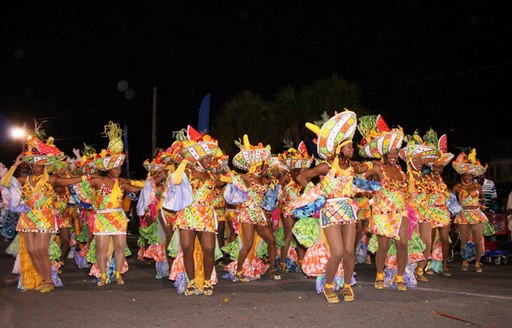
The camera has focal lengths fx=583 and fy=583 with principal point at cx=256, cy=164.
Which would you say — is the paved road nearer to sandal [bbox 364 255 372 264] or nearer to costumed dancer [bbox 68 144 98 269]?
costumed dancer [bbox 68 144 98 269]

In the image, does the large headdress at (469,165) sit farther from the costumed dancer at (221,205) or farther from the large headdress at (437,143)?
the costumed dancer at (221,205)

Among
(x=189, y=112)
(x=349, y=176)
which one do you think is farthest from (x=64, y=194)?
(x=189, y=112)

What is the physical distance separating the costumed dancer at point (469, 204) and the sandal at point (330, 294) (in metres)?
4.43

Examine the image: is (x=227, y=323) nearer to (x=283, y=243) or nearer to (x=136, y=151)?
(x=283, y=243)

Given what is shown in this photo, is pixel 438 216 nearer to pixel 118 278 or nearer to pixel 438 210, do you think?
pixel 438 210

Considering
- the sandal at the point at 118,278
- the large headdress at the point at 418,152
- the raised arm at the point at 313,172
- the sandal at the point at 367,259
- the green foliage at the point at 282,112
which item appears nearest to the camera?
the raised arm at the point at 313,172

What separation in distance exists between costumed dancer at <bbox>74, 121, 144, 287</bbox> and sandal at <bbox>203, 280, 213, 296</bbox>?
5.42ft

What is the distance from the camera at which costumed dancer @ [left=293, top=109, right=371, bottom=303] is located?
7277mm

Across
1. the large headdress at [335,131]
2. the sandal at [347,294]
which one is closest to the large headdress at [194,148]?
the large headdress at [335,131]

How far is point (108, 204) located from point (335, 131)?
363cm

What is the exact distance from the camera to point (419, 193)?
29.3ft

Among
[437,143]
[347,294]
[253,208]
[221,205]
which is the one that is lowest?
[347,294]

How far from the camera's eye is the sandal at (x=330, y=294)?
7.21 metres

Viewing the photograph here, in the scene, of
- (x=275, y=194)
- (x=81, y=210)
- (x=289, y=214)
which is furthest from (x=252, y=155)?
(x=81, y=210)
